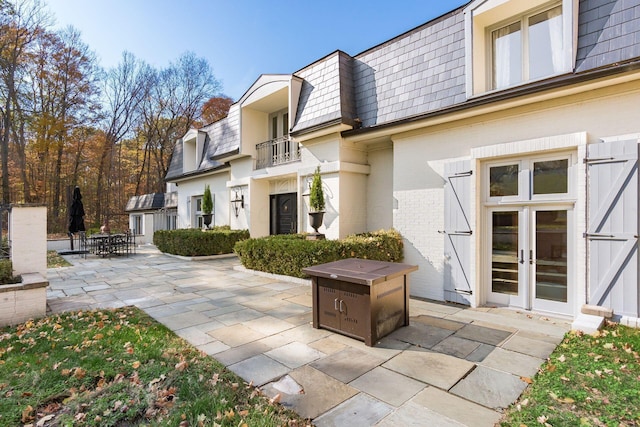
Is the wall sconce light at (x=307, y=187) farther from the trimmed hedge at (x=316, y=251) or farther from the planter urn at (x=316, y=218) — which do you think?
the trimmed hedge at (x=316, y=251)

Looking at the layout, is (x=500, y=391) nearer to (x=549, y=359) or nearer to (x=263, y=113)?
(x=549, y=359)

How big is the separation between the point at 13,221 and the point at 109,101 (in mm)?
Answer: 25415

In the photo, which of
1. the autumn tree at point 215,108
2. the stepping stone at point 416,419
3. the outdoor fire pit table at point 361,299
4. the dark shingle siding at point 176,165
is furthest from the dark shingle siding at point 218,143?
the autumn tree at point 215,108

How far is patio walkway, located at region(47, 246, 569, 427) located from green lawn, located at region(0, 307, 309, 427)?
275 mm

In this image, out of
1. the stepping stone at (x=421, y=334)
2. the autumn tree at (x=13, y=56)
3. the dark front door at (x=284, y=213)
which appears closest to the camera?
the stepping stone at (x=421, y=334)

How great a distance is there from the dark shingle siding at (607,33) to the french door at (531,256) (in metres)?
2.33

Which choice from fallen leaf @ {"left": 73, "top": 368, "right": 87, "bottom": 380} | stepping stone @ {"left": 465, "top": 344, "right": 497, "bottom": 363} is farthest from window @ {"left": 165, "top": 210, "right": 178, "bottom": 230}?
stepping stone @ {"left": 465, "top": 344, "right": 497, "bottom": 363}

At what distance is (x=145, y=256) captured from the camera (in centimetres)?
1291

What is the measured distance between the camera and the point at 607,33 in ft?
15.9

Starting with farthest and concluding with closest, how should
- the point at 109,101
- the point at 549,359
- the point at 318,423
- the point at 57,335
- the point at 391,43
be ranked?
the point at 109,101, the point at 391,43, the point at 57,335, the point at 549,359, the point at 318,423

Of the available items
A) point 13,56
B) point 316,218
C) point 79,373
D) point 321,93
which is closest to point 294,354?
point 79,373

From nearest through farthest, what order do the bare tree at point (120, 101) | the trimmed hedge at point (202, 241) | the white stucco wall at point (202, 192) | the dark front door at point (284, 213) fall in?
the dark front door at point (284, 213) < the trimmed hedge at point (202, 241) < the white stucco wall at point (202, 192) < the bare tree at point (120, 101)

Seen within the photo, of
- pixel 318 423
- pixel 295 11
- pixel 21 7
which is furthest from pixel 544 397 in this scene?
pixel 21 7

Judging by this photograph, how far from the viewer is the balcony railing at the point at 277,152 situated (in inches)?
423
